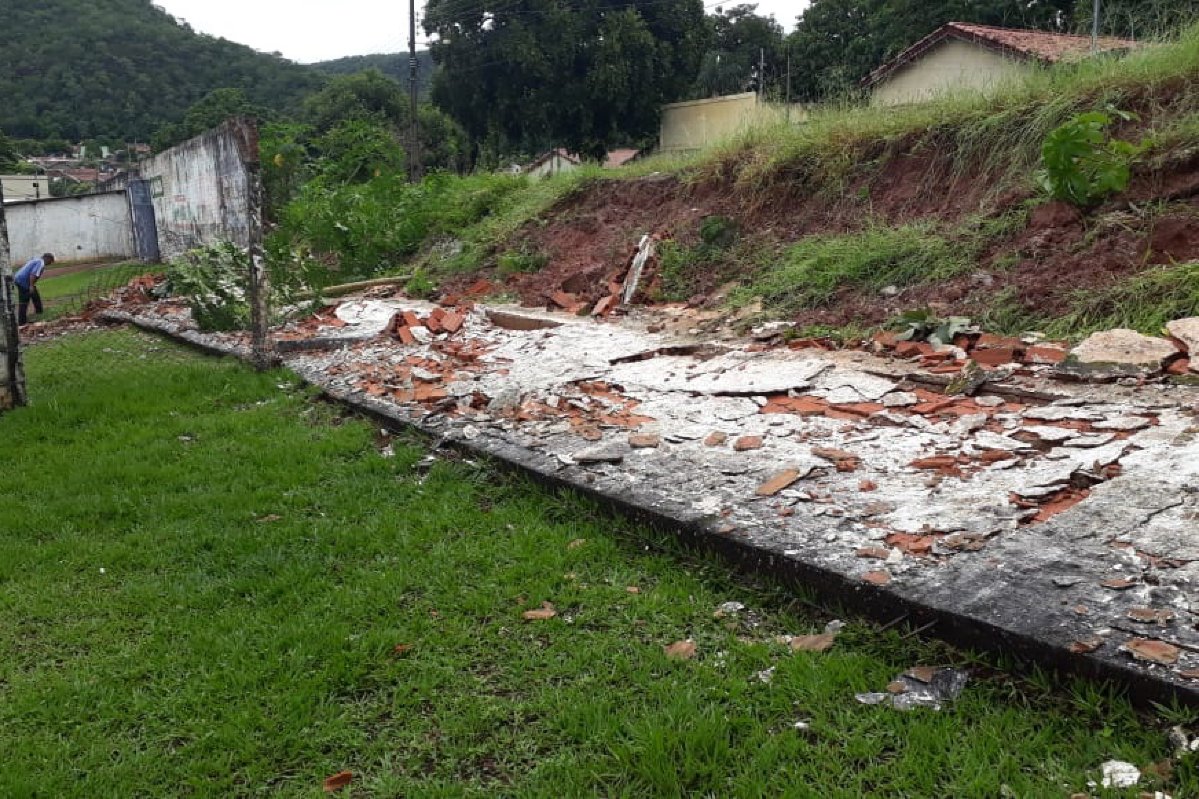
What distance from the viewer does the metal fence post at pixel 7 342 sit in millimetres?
6020

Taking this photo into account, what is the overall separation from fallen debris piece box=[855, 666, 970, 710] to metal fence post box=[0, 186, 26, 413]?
20.4 feet

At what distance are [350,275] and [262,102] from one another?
134ft

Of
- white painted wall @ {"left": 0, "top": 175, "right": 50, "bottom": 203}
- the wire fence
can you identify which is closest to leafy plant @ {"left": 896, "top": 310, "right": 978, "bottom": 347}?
the wire fence

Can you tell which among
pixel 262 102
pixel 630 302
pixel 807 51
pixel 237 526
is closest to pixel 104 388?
pixel 237 526

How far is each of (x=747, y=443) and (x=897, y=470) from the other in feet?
2.39

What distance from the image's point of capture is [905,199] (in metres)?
7.39

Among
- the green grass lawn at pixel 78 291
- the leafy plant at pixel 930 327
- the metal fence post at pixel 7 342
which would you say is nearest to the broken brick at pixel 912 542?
the leafy plant at pixel 930 327

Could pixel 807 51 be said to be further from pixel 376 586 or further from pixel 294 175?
pixel 376 586

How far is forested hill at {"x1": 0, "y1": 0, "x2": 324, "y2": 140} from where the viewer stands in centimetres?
4662

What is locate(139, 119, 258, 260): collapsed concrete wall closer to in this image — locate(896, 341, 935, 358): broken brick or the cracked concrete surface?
the cracked concrete surface

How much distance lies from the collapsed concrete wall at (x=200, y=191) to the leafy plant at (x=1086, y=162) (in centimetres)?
606

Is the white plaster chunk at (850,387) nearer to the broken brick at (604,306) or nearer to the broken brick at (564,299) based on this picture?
the broken brick at (604,306)

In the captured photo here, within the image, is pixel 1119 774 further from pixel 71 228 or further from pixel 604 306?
pixel 71 228

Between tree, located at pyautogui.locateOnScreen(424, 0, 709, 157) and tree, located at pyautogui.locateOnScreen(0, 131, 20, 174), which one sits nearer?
tree, located at pyautogui.locateOnScreen(424, 0, 709, 157)
